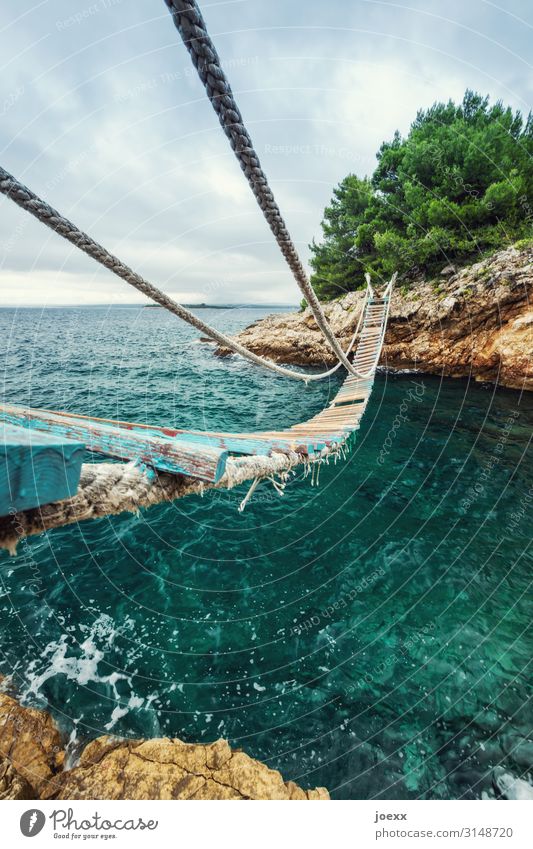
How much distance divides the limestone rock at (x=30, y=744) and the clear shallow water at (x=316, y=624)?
0.25 m

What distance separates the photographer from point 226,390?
1555cm

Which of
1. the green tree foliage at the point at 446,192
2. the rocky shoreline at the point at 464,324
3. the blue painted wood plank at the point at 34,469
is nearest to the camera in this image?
the blue painted wood plank at the point at 34,469

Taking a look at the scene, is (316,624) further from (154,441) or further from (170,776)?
(154,441)

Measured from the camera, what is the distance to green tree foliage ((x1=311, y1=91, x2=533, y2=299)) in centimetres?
1340

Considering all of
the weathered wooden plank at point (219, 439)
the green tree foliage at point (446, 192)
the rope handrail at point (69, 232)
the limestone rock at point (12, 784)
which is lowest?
the limestone rock at point (12, 784)

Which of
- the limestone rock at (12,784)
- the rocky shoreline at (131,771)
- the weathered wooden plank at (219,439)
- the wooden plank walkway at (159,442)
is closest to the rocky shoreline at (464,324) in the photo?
the wooden plank walkway at (159,442)

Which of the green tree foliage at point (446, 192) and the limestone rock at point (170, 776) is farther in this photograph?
the green tree foliage at point (446, 192)

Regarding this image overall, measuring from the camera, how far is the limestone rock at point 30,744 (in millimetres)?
2832

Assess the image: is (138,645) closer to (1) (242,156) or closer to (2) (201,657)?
(2) (201,657)

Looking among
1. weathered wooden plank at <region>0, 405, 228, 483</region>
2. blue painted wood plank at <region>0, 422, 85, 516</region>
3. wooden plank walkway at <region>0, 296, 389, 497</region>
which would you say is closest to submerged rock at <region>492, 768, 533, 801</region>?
wooden plank walkway at <region>0, 296, 389, 497</region>

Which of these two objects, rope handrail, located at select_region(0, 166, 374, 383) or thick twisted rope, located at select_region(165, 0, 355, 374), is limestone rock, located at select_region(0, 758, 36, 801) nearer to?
rope handrail, located at select_region(0, 166, 374, 383)

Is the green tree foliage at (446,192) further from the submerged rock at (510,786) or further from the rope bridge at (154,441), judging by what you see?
the submerged rock at (510,786)

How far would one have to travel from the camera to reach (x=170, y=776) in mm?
2727

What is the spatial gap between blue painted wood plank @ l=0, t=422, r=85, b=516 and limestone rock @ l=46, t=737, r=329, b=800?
3.37 meters
